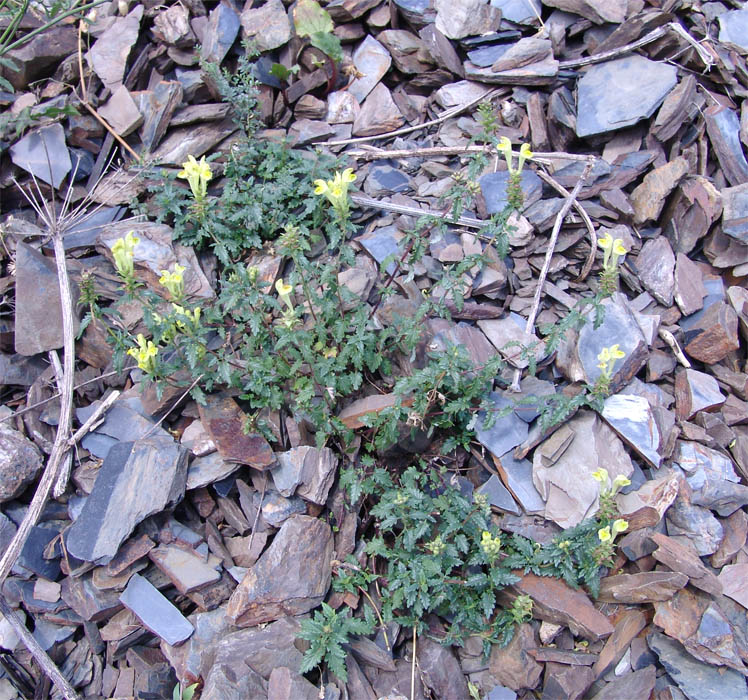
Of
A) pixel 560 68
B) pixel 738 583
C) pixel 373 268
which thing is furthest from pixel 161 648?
pixel 560 68

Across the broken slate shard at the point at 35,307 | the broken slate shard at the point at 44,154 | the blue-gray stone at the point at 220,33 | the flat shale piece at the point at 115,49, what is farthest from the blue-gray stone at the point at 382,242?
the flat shale piece at the point at 115,49

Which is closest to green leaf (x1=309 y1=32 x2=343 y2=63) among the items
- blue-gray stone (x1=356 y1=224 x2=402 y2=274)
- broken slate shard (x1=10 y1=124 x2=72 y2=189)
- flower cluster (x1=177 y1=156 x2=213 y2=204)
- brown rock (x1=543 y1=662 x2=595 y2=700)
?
blue-gray stone (x1=356 y1=224 x2=402 y2=274)

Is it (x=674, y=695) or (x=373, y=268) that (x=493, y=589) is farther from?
(x=373, y=268)

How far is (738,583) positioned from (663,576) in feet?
2.00

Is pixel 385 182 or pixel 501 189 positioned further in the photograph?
pixel 385 182

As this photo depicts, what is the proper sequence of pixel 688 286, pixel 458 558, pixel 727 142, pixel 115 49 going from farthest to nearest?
1. pixel 115 49
2. pixel 727 142
3. pixel 688 286
4. pixel 458 558

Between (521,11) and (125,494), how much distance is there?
5.25 metres

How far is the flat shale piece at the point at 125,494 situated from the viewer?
4.00 m

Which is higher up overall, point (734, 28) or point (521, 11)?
point (521, 11)

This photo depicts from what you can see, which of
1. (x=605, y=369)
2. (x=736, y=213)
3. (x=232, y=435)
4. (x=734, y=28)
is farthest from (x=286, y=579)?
(x=734, y=28)

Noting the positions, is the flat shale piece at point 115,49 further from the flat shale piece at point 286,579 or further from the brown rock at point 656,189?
the brown rock at point 656,189

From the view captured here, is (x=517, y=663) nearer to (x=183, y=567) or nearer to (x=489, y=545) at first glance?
(x=489, y=545)

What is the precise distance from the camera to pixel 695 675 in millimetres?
3842

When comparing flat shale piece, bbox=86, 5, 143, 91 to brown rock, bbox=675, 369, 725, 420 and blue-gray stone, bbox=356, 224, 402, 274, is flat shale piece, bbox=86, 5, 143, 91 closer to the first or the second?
blue-gray stone, bbox=356, 224, 402, 274
